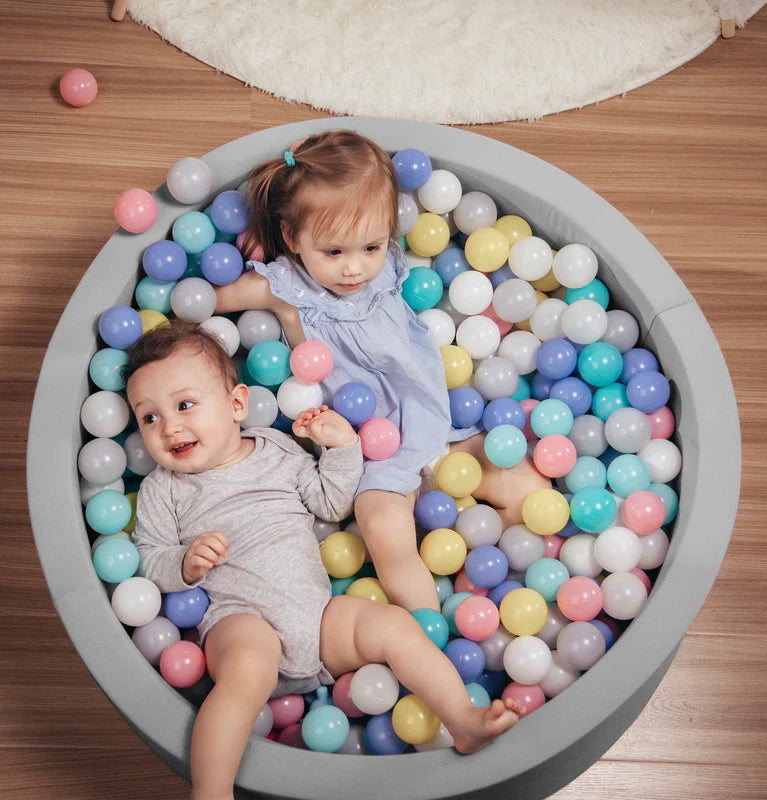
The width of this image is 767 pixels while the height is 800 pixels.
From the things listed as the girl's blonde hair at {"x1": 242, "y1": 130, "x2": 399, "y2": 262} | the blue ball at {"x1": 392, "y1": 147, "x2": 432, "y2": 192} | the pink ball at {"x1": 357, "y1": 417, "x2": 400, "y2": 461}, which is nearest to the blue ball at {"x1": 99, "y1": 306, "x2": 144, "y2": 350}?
the girl's blonde hair at {"x1": 242, "y1": 130, "x2": 399, "y2": 262}

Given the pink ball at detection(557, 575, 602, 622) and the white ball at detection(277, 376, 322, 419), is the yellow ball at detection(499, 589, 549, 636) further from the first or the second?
the white ball at detection(277, 376, 322, 419)

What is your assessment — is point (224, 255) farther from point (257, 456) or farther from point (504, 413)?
point (504, 413)

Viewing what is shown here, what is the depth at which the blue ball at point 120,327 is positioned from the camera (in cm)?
142

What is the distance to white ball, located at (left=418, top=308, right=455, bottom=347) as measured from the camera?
1604mm

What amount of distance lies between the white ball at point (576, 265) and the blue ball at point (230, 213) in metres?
0.51

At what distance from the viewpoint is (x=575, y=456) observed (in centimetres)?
149

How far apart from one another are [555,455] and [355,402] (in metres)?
0.31

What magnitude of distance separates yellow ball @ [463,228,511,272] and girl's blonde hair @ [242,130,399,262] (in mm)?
182

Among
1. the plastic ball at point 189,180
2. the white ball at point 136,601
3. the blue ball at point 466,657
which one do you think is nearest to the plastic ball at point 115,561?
the white ball at point 136,601

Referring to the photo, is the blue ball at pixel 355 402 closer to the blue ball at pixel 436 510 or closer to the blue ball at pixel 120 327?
the blue ball at pixel 436 510

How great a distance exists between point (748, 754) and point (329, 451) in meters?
0.75

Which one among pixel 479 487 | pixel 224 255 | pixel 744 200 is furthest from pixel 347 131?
pixel 744 200

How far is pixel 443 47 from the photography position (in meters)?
2.07

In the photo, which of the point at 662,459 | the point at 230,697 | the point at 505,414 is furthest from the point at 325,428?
the point at 662,459
